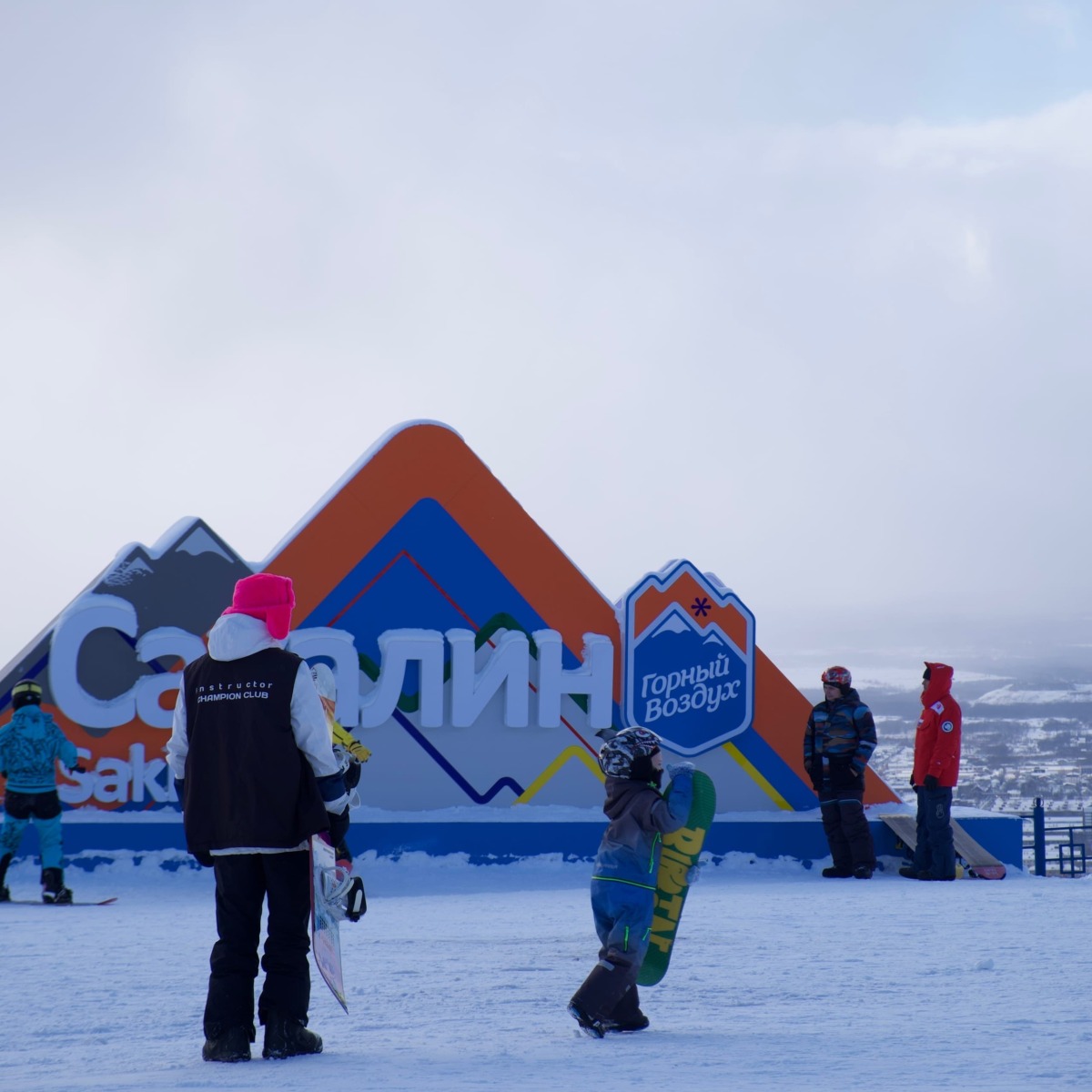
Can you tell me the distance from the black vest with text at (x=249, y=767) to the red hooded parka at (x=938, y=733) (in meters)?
6.84

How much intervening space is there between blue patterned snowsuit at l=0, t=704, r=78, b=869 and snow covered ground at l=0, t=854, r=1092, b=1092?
0.53m

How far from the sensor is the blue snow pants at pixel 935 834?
9891 mm

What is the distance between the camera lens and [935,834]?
9.98m

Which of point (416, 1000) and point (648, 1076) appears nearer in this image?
point (648, 1076)

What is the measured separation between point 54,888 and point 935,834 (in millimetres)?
6533

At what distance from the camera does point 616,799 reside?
16.1 feet

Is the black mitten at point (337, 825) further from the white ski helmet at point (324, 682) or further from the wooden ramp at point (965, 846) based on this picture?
the wooden ramp at point (965, 846)

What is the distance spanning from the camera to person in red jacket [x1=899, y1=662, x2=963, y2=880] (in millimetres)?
9867

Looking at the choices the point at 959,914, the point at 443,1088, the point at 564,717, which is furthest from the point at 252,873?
Result: the point at 564,717

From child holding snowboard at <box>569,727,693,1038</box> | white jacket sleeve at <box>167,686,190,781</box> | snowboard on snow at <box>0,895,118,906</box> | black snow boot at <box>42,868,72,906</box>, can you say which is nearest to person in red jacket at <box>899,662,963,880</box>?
child holding snowboard at <box>569,727,693,1038</box>

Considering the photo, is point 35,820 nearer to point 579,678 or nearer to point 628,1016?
point 579,678

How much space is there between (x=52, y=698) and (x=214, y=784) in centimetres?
614

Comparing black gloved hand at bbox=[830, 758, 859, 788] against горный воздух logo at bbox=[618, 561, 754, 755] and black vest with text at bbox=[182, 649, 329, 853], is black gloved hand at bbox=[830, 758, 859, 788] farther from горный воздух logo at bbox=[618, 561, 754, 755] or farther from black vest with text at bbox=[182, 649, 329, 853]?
black vest with text at bbox=[182, 649, 329, 853]

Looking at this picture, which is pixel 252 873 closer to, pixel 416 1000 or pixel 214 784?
pixel 214 784
